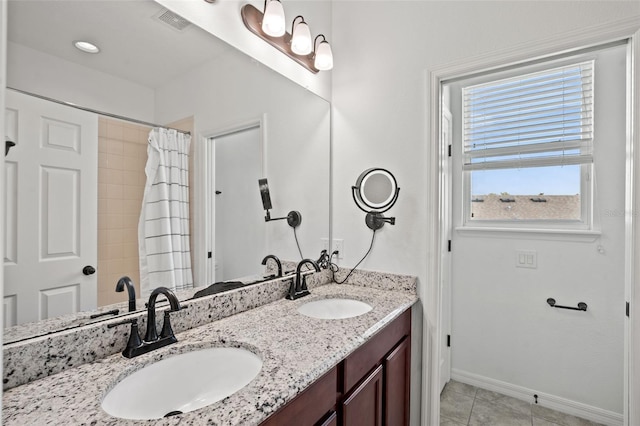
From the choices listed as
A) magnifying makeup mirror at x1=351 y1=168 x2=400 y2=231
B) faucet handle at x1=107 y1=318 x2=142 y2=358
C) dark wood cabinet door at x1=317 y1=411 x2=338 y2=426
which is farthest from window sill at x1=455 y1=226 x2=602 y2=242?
faucet handle at x1=107 y1=318 x2=142 y2=358

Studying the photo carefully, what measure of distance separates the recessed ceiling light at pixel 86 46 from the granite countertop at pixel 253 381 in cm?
93

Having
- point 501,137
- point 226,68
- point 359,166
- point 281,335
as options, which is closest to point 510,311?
point 501,137

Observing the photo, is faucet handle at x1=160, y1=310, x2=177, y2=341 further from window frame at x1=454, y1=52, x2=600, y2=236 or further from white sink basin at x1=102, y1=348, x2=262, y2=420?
window frame at x1=454, y1=52, x2=600, y2=236

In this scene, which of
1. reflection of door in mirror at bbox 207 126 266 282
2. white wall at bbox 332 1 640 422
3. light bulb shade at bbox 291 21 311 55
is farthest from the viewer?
light bulb shade at bbox 291 21 311 55

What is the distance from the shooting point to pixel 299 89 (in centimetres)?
182

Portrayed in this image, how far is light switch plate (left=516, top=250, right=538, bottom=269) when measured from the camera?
223 cm

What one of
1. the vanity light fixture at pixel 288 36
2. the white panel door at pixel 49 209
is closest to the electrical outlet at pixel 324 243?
the vanity light fixture at pixel 288 36

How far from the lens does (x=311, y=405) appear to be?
0.92 metres

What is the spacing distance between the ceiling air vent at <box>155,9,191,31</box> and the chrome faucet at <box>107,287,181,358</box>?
3.18 feet

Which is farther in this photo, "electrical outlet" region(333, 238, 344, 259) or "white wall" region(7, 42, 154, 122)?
"electrical outlet" region(333, 238, 344, 259)


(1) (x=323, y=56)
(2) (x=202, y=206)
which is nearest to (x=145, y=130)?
(2) (x=202, y=206)

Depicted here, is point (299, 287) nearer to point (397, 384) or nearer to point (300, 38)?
point (397, 384)

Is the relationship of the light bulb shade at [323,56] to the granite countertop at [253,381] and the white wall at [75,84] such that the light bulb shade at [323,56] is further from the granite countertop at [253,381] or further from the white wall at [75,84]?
the granite countertop at [253,381]

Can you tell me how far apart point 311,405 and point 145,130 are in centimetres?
105
